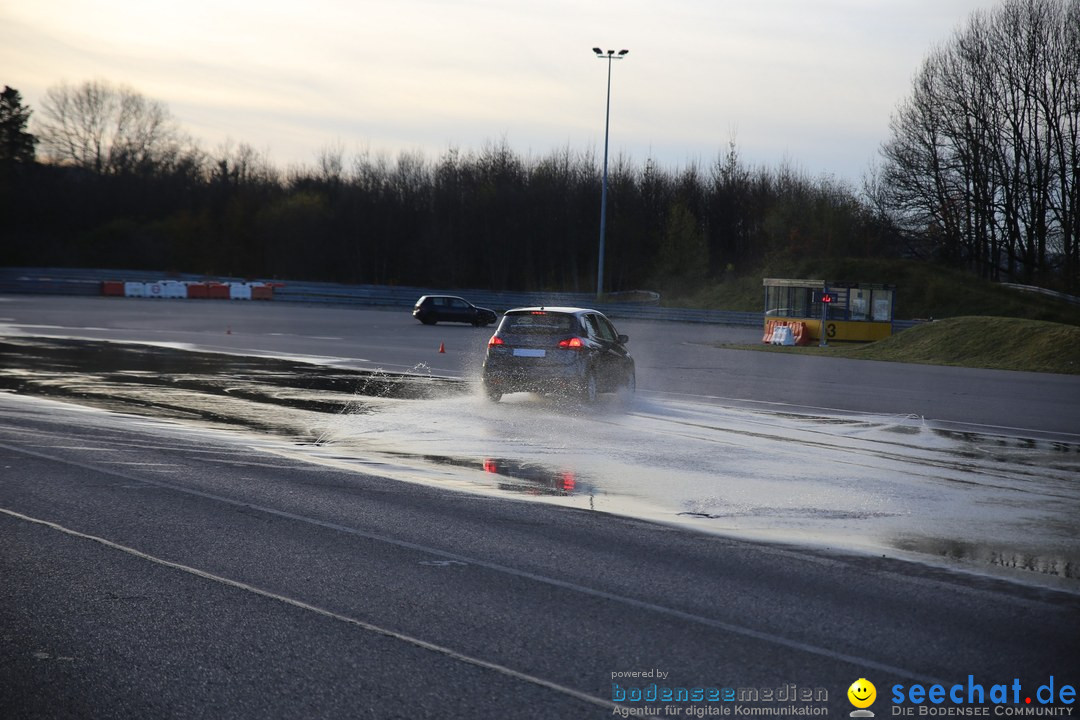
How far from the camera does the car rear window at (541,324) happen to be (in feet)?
52.7

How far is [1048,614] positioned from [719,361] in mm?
22562

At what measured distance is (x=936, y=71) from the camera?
64062 mm

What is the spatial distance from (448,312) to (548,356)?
Result: 33.3 meters

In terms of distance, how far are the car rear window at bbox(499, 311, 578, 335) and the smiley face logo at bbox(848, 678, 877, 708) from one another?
11429 mm

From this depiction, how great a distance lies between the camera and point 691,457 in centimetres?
1159

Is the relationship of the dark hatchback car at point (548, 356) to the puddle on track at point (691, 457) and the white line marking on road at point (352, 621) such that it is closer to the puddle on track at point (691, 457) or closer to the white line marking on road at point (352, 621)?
the puddle on track at point (691, 457)

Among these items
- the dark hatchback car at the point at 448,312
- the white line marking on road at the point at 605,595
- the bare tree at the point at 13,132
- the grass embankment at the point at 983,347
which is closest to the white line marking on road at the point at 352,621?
the white line marking on road at the point at 605,595

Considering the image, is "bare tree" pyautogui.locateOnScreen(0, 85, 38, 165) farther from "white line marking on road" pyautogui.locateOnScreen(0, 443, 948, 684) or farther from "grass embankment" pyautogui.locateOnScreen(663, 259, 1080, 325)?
"white line marking on road" pyautogui.locateOnScreen(0, 443, 948, 684)

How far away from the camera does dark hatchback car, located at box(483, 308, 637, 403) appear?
52.1 feet

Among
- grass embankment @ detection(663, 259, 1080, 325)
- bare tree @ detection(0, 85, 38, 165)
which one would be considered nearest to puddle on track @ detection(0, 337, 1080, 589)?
grass embankment @ detection(663, 259, 1080, 325)

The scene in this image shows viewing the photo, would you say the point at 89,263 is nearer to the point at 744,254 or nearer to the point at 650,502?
the point at 744,254

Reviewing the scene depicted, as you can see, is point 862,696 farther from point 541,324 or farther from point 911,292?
point 911,292

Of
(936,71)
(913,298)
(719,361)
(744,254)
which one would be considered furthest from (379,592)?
(744,254)

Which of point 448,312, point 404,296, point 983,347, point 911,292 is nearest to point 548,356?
point 983,347
